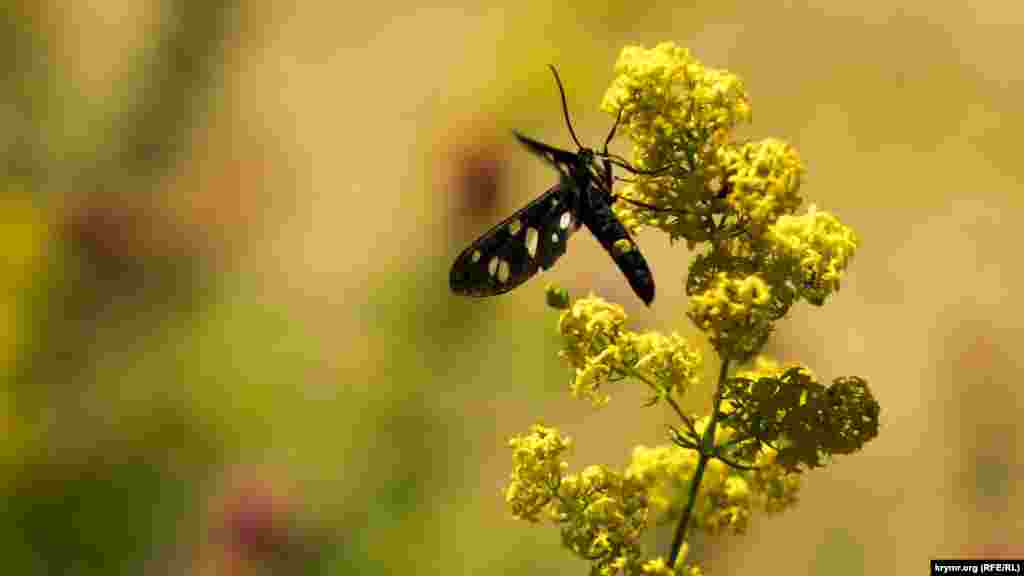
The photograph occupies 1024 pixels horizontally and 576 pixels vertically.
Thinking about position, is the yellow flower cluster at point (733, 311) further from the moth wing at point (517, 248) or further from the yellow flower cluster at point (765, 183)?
the moth wing at point (517, 248)

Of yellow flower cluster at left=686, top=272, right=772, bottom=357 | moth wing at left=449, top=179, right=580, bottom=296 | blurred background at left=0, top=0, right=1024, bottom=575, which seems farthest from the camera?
blurred background at left=0, top=0, right=1024, bottom=575

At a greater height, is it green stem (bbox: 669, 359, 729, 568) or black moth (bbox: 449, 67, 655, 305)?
black moth (bbox: 449, 67, 655, 305)

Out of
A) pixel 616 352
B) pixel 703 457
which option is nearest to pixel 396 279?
pixel 616 352

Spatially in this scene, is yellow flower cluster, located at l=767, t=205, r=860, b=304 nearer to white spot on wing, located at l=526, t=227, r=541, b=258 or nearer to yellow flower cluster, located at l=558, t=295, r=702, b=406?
yellow flower cluster, located at l=558, t=295, r=702, b=406

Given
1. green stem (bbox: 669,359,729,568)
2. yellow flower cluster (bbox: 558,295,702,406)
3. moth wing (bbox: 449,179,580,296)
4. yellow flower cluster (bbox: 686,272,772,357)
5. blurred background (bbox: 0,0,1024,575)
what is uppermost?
blurred background (bbox: 0,0,1024,575)

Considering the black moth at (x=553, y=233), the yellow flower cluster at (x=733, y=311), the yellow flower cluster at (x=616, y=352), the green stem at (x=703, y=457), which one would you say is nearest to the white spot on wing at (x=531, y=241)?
the black moth at (x=553, y=233)

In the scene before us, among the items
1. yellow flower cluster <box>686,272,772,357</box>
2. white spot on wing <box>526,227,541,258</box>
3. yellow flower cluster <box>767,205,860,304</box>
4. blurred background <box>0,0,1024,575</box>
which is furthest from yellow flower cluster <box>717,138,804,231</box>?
blurred background <box>0,0,1024,575</box>

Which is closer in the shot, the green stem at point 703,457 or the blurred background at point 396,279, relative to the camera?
the green stem at point 703,457

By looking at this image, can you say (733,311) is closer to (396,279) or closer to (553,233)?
(553,233)
